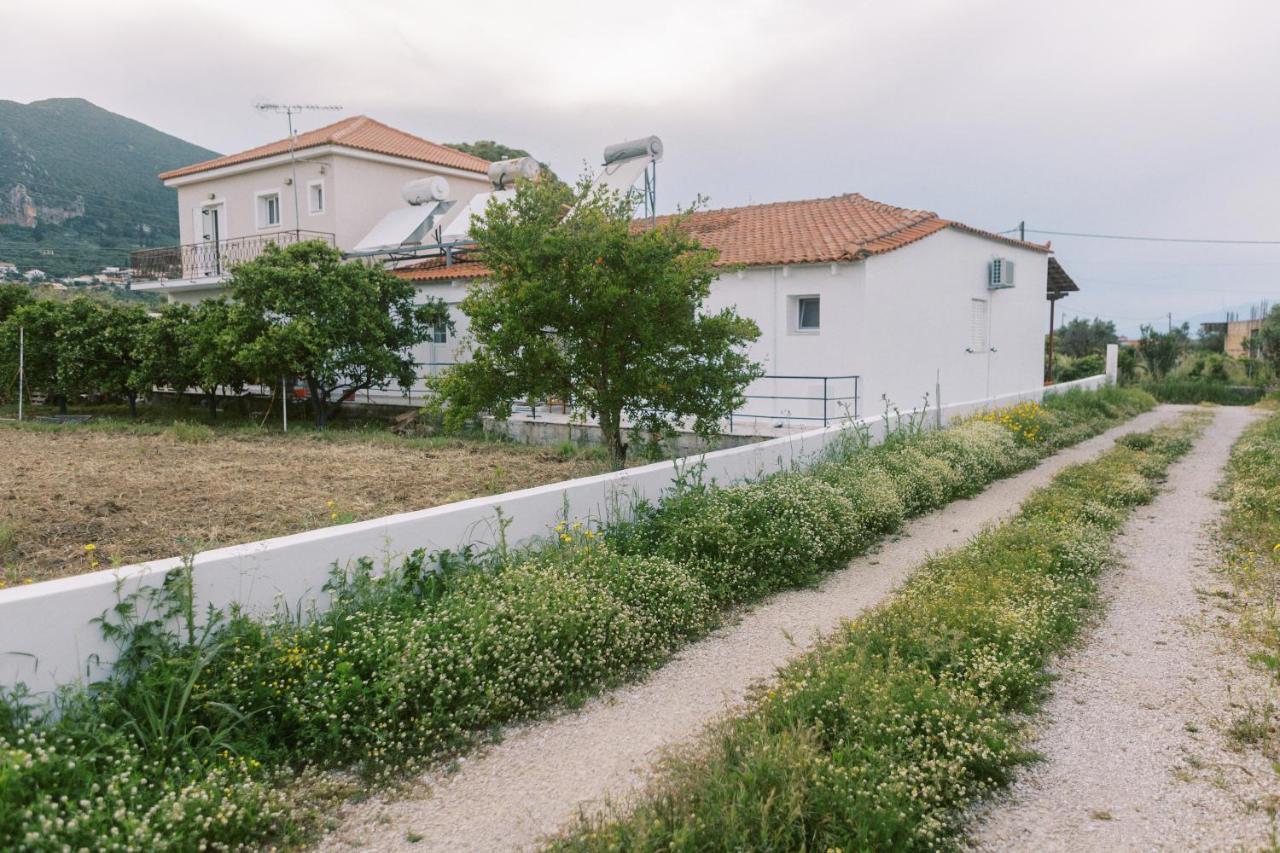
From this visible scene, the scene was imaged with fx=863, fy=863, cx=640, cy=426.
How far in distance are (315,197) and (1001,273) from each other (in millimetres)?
19448

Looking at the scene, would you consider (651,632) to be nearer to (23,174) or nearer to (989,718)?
(989,718)

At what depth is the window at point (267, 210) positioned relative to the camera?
26.9 metres

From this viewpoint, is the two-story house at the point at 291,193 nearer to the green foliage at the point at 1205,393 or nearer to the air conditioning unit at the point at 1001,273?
the air conditioning unit at the point at 1001,273

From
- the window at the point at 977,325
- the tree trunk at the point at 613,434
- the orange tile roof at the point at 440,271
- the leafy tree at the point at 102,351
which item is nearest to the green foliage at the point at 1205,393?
the window at the point at 977,325

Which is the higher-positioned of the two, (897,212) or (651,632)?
(897,212)

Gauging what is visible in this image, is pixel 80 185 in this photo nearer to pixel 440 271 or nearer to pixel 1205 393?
pixel 440 271

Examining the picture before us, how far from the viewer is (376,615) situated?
4746 mm

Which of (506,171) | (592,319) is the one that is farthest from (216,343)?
(592,319)

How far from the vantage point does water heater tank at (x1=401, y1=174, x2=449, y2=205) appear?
80.0ft

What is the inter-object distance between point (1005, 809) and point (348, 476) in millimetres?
9812

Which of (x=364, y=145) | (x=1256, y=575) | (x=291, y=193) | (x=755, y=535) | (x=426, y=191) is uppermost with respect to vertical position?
(x=364, y=145)

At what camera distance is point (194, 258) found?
27.5 metres

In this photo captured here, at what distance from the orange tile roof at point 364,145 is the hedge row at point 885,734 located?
24.2 metres

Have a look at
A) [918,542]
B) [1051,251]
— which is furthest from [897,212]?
[918,542]
